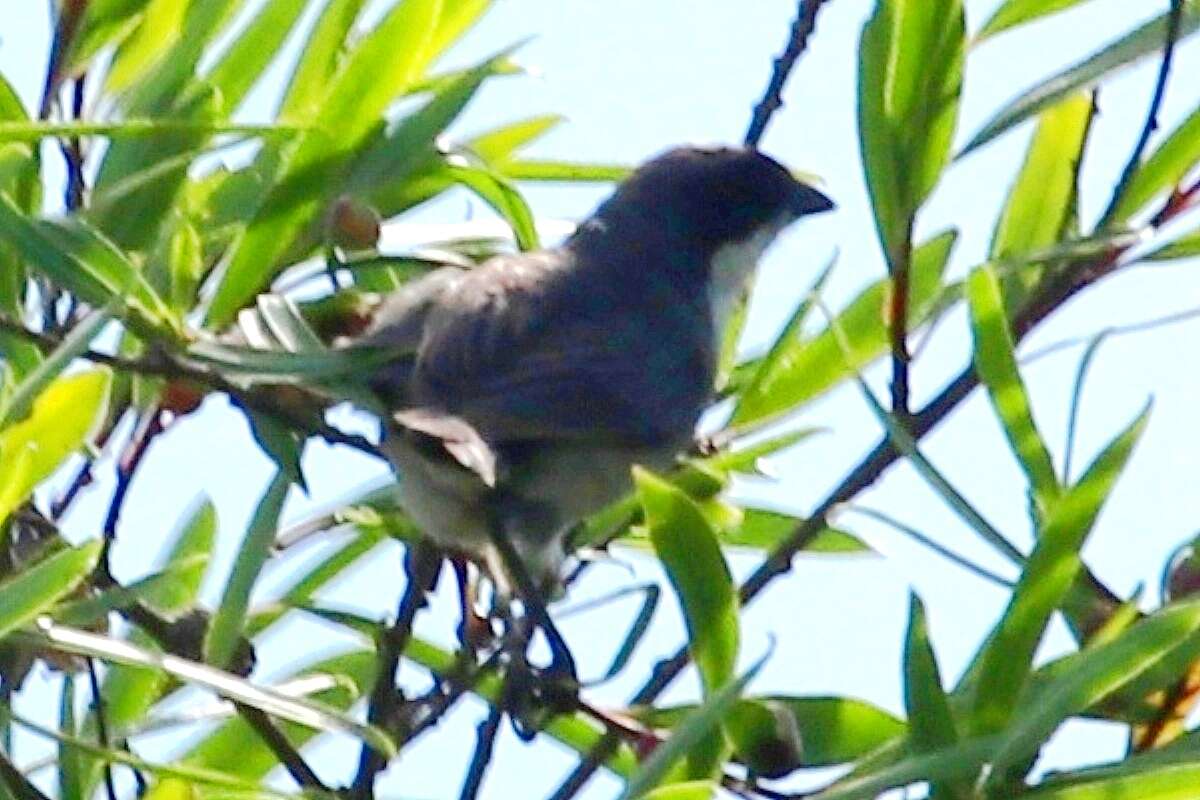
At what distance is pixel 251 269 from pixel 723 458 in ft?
1.46

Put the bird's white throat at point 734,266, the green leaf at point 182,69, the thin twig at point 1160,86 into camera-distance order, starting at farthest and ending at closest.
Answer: the bird's white throat at point 734,266 → the green leaf at point 182,69 → the thin twig at point 1160,86

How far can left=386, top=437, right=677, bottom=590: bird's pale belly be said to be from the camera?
2.24 meters

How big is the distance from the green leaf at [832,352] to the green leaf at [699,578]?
471mm

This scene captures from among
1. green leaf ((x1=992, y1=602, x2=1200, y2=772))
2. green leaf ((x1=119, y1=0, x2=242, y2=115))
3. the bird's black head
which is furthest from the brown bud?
the bird's black head

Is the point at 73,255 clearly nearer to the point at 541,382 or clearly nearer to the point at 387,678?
the point at 387,678

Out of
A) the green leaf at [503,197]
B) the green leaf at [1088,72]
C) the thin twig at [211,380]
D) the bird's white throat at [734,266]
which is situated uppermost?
the bird's white throat at [734,266]

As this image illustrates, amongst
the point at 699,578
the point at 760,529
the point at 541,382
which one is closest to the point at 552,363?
the point at 541,382

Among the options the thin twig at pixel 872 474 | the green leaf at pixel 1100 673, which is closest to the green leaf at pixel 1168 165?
the thin twig at pixel 872 474

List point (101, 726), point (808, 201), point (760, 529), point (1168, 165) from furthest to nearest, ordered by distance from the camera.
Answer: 1. point (808, 201)
2. point (760, 529)
3. point (1168, 165)
4. point (101, 726)

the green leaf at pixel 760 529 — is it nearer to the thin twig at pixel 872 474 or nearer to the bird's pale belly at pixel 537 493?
the bird's pale belly at pixel 537 493

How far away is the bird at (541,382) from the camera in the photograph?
2.24 m

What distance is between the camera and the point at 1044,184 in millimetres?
1993

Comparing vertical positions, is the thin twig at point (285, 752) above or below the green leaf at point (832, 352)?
below

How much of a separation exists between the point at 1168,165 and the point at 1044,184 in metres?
0.13
